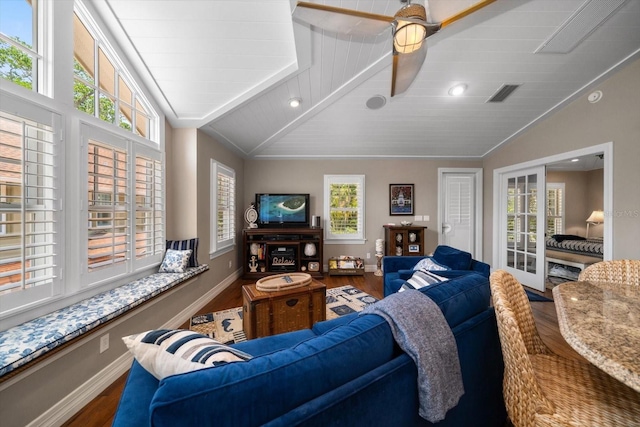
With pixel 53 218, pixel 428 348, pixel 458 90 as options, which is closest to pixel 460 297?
pixel 428 348

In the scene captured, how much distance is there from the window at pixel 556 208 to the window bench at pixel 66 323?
8185 millimetres

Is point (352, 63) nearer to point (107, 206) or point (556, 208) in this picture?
point (107, 206)

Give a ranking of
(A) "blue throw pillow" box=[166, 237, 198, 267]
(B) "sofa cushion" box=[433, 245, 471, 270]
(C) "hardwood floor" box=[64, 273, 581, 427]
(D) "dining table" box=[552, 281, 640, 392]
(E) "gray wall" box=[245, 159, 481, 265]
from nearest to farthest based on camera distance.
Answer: (D) "dining table" box=[552, 281, 640, 392] → (C) "hardwood floor" box=[64, 273, 581, 427] → (B) "sofa cushion" box=[433, 245, 471, 270] → (A) "blue throw pillow" box=[166, 237, 198, 267] → (E) "gray wall" box=[245, 159, 481, 265]

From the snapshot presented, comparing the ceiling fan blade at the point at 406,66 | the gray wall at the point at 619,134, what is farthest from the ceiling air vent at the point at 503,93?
the ceiling fan blade at the point at 406,66

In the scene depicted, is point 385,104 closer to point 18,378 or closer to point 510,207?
point 510,207

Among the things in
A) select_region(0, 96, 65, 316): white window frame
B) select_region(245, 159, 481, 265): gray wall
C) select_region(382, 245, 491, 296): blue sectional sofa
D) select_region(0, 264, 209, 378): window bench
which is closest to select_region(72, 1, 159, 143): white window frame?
select_region(0, 96, 65, 316): white window frame

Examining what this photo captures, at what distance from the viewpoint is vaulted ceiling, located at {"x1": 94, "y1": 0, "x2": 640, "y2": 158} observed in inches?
78.3

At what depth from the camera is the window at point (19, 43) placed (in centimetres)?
143

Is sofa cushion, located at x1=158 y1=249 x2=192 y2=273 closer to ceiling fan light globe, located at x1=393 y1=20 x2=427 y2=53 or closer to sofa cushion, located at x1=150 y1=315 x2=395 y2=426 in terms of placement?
sofa cushion, located at x1=150 y1=315 x2=395 y2=426

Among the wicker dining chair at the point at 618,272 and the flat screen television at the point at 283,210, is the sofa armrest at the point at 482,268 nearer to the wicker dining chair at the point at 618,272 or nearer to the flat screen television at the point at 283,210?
the wicker dining chair at the point at 618,272

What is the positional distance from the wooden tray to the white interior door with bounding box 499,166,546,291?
3.77 m

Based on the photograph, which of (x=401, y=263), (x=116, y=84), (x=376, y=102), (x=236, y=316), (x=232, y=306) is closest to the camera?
(x=116, y=84)

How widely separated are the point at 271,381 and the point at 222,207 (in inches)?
137

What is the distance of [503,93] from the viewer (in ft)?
10.5
